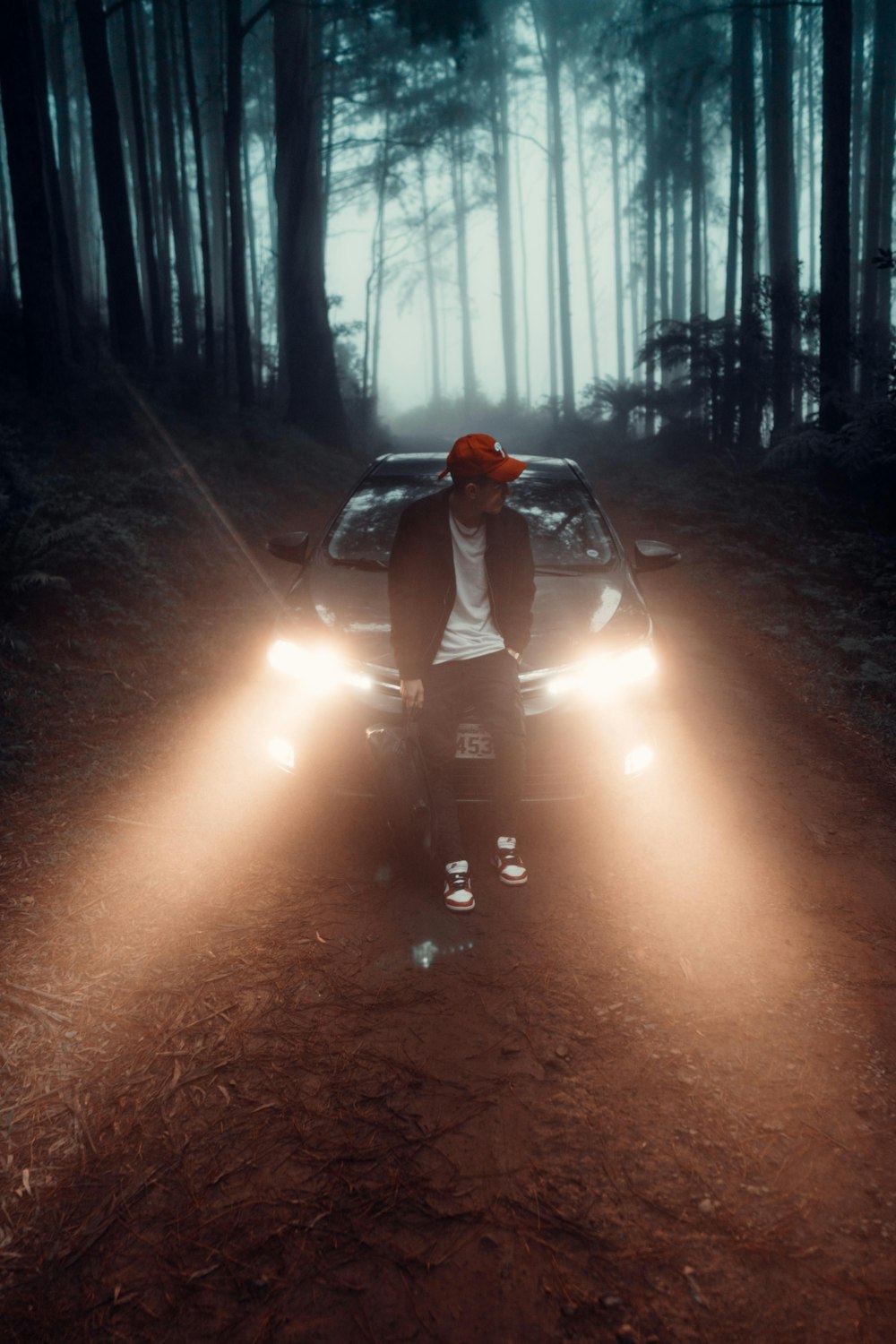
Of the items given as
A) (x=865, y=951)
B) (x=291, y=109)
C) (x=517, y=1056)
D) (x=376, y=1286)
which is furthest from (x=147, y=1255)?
(x=291, y=109)

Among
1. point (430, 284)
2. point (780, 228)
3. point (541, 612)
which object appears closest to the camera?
point (541, 612)

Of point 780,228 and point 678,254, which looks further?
point 678,254

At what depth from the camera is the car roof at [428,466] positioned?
578 cm

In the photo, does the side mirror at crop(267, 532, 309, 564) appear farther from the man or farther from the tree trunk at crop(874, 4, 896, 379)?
the tree trunk at crop(874, 4, 896, 379)

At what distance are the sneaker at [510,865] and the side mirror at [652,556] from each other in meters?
1.92

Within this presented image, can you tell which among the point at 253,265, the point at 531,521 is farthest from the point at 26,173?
the point at 253,265

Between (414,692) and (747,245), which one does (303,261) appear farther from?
(414,692)

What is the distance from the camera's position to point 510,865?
379 cm

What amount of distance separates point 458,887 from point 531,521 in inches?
99.9

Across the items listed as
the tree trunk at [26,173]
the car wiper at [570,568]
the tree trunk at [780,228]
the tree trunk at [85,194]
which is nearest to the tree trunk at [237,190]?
the tree trunk at [26,173]

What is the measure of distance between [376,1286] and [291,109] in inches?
837

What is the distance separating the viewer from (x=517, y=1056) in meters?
2.69

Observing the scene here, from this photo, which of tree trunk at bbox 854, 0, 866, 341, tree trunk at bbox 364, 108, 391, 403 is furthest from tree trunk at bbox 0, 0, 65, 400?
tree trunk at bbox 854, 0, 866, 341

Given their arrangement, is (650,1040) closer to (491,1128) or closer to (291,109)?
(491,1128)
